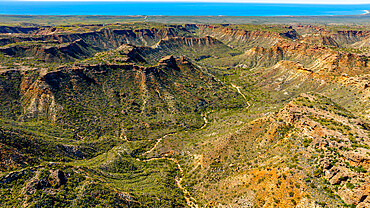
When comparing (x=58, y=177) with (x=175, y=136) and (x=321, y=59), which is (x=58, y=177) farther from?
(x=321, y=59)

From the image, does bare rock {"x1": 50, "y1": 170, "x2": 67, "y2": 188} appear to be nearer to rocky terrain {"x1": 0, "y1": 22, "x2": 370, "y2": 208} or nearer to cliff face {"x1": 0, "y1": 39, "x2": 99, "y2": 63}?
rocky terrain {"x1": 0, "y1": 22, "x2": 370, "y2": 208}

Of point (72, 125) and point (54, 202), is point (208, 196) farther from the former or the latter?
point (72, 125)

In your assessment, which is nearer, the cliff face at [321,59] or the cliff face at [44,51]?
the cliff face at [321,59]

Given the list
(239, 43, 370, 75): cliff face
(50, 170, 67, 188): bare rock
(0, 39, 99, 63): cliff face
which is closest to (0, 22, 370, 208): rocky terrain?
(50, 170, 67, 188): bare rock

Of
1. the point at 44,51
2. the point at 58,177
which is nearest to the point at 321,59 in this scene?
the point at 58,177

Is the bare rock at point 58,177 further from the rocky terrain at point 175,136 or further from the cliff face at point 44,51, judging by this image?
the cliff face at point 44,51

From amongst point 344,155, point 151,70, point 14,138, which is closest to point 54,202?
point 14,138

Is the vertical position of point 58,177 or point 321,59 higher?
point 321,59

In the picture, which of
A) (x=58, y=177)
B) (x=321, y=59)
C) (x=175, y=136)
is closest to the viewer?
(x=58, y=177)

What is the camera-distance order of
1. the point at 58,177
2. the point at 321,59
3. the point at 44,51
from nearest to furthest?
the point at 58,177, the point at 321,59, the point at 44,51

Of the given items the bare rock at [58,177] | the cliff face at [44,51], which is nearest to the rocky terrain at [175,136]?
the bare rock at [58,177]
